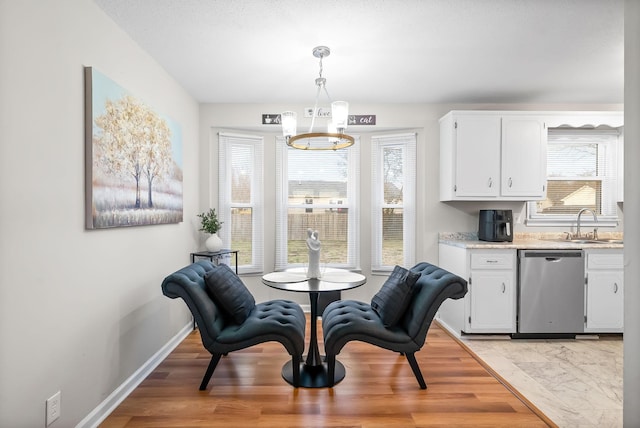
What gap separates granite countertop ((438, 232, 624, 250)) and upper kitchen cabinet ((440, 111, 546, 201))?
0.50 meters

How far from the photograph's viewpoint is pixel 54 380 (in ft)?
5.42

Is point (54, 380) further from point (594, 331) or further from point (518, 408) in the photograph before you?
point (594, 331)

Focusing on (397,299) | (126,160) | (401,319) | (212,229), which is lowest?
(401,319)

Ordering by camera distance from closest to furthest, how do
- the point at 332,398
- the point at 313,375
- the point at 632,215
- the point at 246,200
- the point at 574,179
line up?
the point at 632,215
the point at 332,398
the point at 313,375
the point at 574,179
the point at 246,200

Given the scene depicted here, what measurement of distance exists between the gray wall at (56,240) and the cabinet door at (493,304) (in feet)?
9.95

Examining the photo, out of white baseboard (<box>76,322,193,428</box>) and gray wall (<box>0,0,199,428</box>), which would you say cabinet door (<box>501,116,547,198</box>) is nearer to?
gray wall (<box>0,0,199,428</box>)

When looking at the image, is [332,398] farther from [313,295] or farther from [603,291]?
[603,291]

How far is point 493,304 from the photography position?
326cm

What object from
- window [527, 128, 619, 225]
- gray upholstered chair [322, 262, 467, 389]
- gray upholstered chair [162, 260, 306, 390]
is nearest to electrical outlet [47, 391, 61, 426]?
gray upholstered chair [162, 260, 306, 390]

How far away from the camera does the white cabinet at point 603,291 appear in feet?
10.6

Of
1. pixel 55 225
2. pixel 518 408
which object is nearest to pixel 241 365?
pixel 55 225

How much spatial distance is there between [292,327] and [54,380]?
1.31 m

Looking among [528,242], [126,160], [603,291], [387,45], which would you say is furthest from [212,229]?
[603,291]

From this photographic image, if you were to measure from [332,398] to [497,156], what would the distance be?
2951mm
